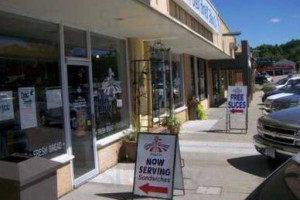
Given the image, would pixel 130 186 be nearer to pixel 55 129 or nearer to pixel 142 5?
pixel 55 129

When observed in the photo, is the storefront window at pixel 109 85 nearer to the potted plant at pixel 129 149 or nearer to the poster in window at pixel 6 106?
the potted plant at pixel 129 149

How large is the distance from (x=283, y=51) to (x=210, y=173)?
182 m

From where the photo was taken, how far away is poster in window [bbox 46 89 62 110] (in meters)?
7.55

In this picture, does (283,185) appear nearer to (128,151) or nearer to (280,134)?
(280,134)

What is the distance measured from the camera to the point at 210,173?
8.88 metres

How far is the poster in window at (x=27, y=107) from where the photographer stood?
6.86 metres

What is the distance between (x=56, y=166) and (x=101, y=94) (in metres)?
5.45

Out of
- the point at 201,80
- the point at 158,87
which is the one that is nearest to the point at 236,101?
the point at 158,87

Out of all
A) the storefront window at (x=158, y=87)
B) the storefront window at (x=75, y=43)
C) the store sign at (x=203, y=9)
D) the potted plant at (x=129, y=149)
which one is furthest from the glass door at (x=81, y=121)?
the storefront window at (x=158, y=87)

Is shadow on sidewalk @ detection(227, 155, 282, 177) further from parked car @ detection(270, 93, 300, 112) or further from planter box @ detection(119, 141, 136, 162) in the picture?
parked car @ detection(270, 93, 300, 112)

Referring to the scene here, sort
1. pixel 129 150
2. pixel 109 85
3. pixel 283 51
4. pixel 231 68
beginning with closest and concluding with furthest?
pixel 129 150 → pixel 109 85 → pixel 231 68 → pixel 283 51

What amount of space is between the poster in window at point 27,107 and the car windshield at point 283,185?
14.9ft

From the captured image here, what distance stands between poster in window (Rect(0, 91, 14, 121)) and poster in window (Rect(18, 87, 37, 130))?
0.23 m

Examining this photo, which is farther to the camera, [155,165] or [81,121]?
[81,121]
